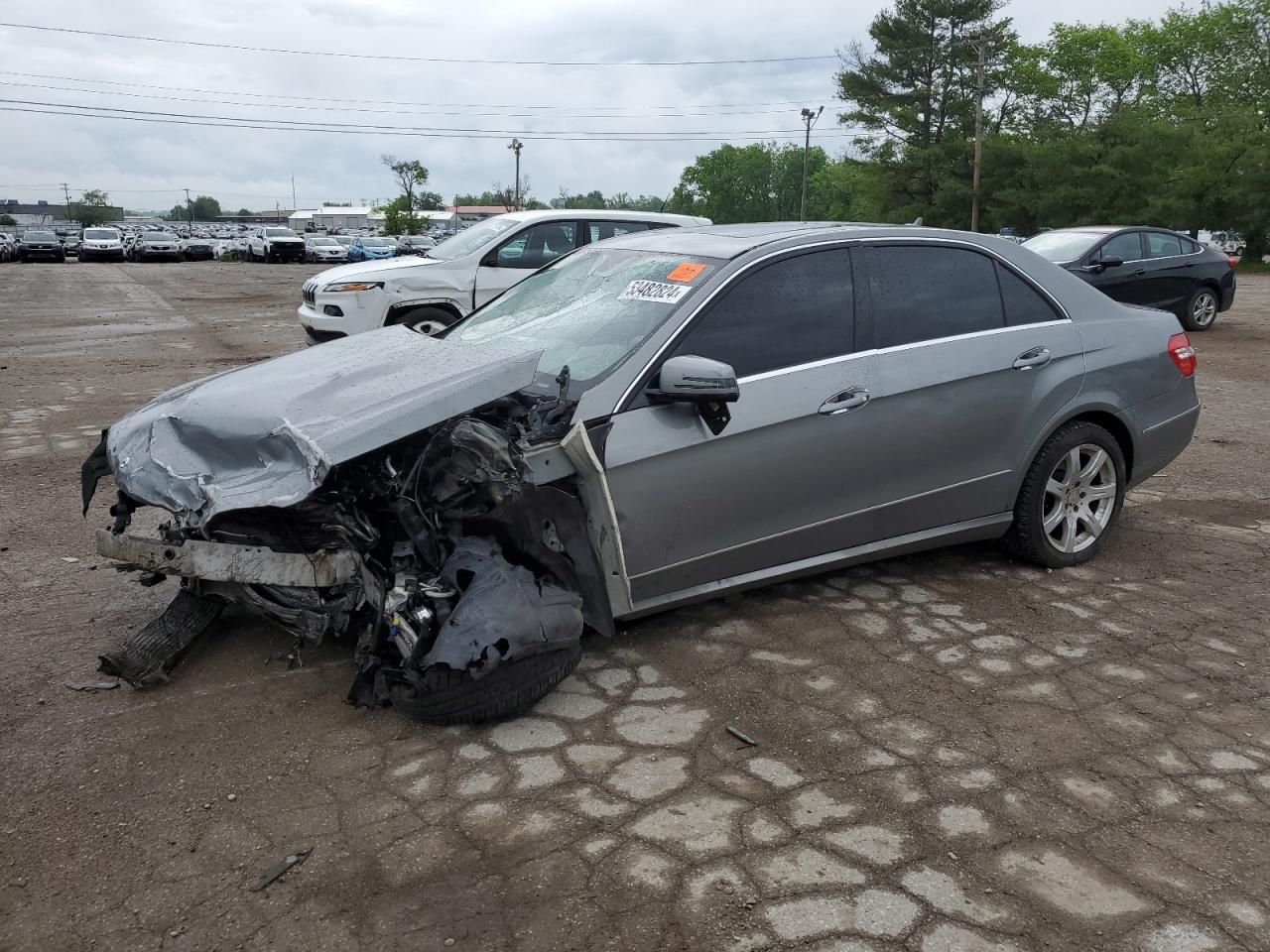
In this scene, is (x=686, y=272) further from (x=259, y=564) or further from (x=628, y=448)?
(x=259, y=564)

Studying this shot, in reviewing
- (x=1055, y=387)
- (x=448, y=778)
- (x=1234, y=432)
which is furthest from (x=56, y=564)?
(x=1234, y=432)

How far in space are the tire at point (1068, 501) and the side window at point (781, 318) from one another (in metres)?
1.23

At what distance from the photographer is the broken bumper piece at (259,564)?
333 cm

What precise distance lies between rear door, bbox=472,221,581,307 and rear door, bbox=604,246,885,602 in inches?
261

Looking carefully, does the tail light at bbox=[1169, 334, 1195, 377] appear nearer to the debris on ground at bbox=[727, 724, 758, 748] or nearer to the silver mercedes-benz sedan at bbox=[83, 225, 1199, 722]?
the silver mercedes-benz sedan at bbox=[83, 225, 1199, 722]

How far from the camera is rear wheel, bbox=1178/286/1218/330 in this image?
14.9 meters

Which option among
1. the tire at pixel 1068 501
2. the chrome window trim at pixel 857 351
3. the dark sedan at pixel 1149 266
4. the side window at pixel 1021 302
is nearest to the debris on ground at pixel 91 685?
the chrome window trim at pixel 857 351

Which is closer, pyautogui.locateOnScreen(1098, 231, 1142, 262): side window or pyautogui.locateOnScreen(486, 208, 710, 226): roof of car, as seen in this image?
pyautogui.locateOnScreen(486, 208, 710, 226): roof of car

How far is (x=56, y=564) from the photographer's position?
16.3 feet

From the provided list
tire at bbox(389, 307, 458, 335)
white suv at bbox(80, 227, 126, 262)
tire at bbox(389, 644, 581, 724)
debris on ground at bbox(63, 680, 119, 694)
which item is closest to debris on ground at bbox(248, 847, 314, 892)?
tire at bbox(389, 644, 581, 724)

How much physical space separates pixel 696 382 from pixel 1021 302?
6.51 feet

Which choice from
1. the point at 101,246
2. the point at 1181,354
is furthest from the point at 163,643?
the point at 101,246

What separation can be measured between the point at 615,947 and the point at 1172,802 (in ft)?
5.74

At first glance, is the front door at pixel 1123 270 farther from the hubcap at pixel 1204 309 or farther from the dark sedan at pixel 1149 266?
the hubcap at pixel 1204 309
